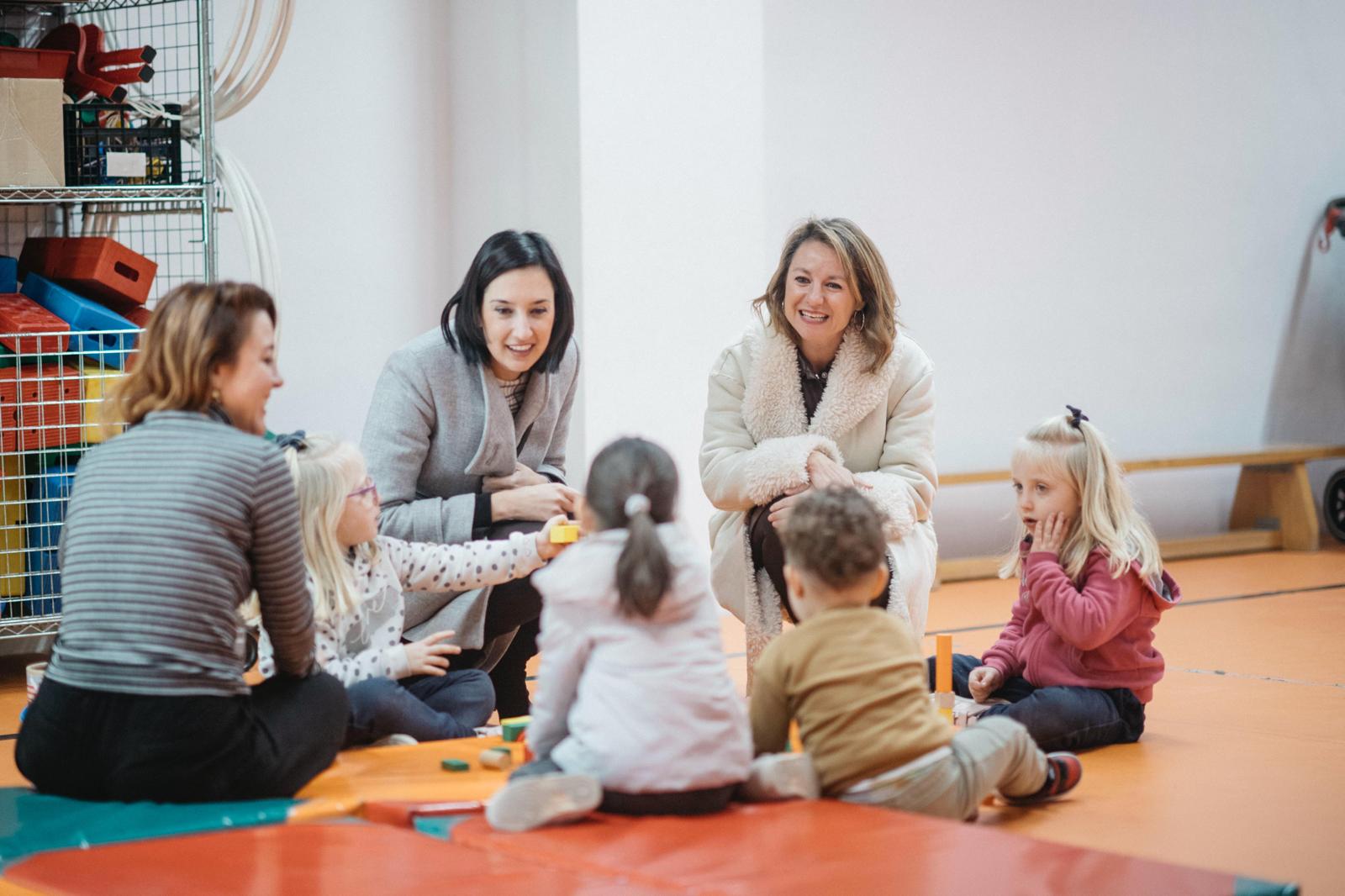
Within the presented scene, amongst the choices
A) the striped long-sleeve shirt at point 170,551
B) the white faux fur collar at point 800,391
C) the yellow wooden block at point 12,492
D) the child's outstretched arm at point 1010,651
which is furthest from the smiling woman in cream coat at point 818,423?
the yellow wooden block at point 12,492

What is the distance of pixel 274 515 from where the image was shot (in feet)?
7.00

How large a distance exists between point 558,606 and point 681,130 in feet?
9.12

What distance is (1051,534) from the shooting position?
2982mm

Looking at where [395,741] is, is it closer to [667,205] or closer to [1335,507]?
[667,205]

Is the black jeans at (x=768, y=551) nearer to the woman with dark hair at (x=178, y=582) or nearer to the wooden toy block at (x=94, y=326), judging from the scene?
the woman with dark hair at (x=178, y=582)

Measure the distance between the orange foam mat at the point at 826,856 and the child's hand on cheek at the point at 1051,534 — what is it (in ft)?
3.47

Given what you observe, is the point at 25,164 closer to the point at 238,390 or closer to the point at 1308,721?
the point at 238,390

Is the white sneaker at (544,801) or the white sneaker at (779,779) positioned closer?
the white sneaker at (544,801)

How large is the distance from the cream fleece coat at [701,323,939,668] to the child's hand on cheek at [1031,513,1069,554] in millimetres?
325

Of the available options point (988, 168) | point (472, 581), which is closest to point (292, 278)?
point (472, 581)

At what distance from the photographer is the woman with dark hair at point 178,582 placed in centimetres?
209

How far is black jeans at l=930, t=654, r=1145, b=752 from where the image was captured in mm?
2828

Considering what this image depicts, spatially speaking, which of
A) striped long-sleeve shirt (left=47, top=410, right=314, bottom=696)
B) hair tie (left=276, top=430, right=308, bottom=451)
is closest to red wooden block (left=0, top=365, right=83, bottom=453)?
hair tie (left=276, top=430, right=308, bottom=451)

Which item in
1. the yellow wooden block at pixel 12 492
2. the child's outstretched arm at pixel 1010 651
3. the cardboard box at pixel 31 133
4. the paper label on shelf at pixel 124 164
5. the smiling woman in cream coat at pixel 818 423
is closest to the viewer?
the child's outstretched arm at pixel 1010 651
